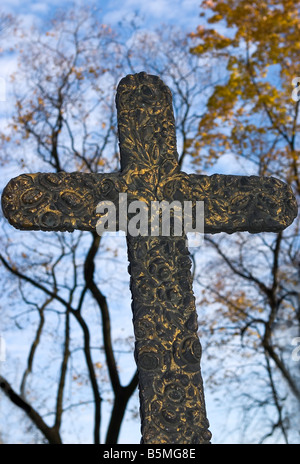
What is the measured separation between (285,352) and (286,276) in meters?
1.33

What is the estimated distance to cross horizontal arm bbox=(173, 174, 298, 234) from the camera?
3.20 m

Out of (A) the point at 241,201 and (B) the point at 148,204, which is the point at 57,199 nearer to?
(B) the point at 148,204

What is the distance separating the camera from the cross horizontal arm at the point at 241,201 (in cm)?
320

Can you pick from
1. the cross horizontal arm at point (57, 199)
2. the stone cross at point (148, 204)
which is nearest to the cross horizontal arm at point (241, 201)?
the stone cross at point (148, 204)

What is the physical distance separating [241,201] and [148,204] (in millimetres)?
570

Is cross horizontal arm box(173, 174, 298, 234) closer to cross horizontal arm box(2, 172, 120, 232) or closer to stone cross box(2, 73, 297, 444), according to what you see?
stone cross box(2, 73, 297, 444)

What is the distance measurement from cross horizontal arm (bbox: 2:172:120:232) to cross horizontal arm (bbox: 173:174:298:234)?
0.39 m

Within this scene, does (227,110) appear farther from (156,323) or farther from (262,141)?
(156,323)

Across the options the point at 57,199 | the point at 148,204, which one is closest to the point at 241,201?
the point at 148,204

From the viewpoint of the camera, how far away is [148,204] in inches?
120

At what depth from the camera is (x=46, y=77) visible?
10.8 meters

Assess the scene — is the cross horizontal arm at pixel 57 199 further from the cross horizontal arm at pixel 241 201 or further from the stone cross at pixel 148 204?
the cross horizontal arm at pixel 241 201

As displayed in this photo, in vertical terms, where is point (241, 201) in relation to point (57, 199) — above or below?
above

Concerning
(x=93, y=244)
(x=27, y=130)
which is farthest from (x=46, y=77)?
(x=93, y=244)
